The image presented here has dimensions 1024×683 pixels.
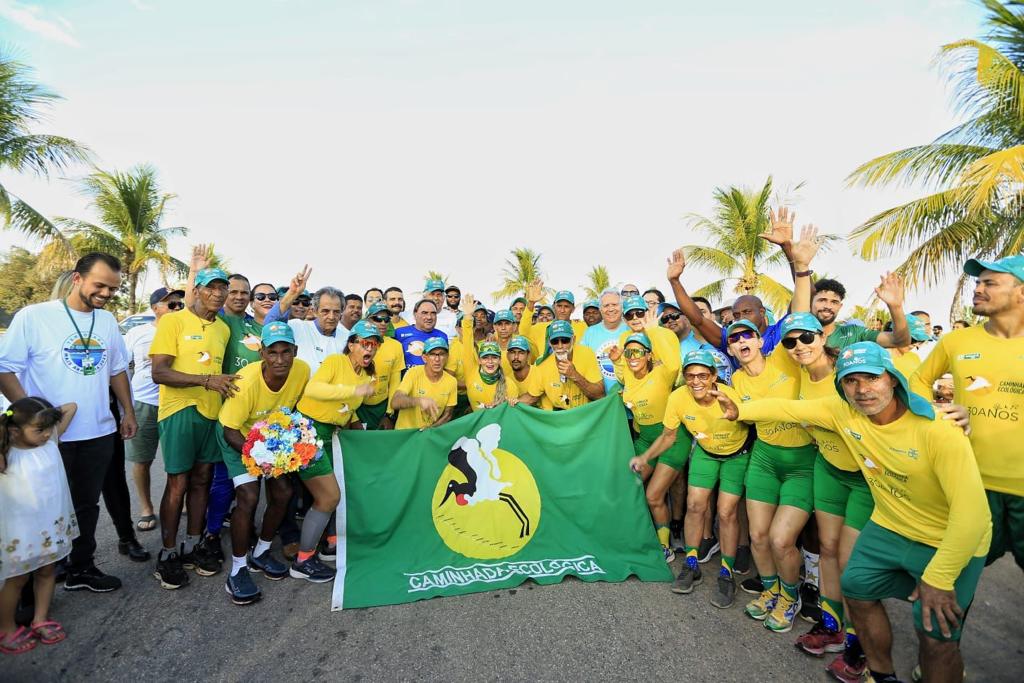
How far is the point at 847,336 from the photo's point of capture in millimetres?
4375

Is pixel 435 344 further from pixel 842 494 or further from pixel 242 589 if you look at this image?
pixel 842 494

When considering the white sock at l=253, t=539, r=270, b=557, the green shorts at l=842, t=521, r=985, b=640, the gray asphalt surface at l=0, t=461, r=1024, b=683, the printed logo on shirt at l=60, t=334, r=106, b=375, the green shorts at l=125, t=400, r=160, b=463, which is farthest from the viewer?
the green shorts at l=125, t=400, r=160, b=463

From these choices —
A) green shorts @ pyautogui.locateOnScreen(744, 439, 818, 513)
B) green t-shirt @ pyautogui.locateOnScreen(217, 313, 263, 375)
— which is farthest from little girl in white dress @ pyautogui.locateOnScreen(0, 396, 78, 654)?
green shorts @ pyautogui.locateOnScreen(744, 439, 818, 513)

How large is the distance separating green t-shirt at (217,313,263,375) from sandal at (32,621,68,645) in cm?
239

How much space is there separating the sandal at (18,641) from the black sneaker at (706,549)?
17.7 ft

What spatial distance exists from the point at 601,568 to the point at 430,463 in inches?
76.9

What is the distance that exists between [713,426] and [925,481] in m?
1.77

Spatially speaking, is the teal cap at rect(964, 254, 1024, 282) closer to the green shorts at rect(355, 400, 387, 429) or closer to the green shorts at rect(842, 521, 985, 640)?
the green shorts at rect(842, 521, 985, 640)

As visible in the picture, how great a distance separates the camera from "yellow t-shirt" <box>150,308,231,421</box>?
462 cm

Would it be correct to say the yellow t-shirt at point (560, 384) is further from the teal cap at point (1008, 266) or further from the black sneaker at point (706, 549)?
the teal cap at point (1008, 266)

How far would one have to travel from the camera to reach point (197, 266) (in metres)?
5.25

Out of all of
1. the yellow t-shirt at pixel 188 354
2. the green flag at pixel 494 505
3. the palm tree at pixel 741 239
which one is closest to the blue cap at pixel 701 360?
the green flag at pixel 494 505

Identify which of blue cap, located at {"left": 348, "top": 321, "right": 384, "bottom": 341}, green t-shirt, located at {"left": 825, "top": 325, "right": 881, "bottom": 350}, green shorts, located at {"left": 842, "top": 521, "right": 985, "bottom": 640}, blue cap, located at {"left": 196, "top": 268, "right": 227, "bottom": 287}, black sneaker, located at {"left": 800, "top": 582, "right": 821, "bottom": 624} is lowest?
A: black sneaker, located at {"left": 800, "top": 582, "right": 821, "bottom": 624}

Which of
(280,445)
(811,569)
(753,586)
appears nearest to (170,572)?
(280,445)
